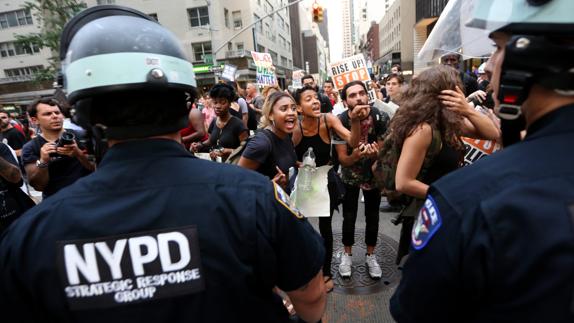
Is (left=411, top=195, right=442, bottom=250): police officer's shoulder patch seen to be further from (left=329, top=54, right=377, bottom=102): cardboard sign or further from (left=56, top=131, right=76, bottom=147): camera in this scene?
(left=329, top=54, right=377, bottom=102): cardboard sign

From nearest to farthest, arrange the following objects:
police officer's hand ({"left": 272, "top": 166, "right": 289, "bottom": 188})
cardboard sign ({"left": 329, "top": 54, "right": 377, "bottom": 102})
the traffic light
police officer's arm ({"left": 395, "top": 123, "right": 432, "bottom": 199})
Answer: police officer's arm ({"left": 395, "top": 123, "right": 432, "bottom": 199})
police officer's hand ({"left": 272, "top": 166, "right": 289, "bottom": 188})
cardboard sign ({"left": 329, "top": 54, "right": 377, "bottom": 102})
the traffic light

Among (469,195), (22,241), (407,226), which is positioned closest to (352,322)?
(407,226)

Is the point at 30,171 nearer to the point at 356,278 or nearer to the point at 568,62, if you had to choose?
the point at 356,278

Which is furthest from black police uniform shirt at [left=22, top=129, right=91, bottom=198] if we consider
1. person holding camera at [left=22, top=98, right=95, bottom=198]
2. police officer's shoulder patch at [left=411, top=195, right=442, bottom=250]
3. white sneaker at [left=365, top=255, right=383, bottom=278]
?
police officer's shoulder patch at [left=411, top=195, right=442, bottom=250]

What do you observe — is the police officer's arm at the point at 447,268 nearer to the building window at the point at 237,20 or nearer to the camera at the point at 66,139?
the camera at the point at 66,139

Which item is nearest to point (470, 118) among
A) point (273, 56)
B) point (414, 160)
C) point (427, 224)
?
point (414, 160)

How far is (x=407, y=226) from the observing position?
3.17 m

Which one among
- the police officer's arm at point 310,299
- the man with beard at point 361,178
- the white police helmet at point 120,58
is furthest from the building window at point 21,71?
the police officer's arm at point 310,299

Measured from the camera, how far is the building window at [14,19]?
34.8 m

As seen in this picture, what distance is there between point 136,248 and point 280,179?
1.88 meters

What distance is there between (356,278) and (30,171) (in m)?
3.46

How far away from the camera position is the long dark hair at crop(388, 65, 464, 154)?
2480 millimetres

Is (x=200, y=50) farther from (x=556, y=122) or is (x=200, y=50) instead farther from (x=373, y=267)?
(x=556, y=122)

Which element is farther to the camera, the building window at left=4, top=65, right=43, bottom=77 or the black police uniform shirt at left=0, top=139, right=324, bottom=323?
the building window at left=4, top=65, right=43, bottom=77
